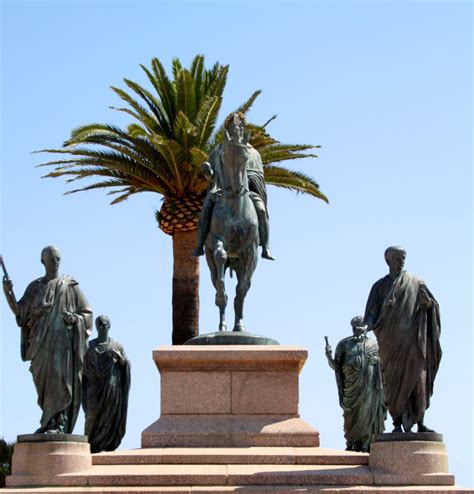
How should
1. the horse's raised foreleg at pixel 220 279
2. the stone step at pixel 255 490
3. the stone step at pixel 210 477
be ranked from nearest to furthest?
the stone step at pixel 255 490, the stone step at pixel 210 477, the horse's raised foreleg at pixel 220 279

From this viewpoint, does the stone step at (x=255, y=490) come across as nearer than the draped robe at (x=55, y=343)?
Yes

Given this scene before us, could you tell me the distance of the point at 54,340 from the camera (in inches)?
591

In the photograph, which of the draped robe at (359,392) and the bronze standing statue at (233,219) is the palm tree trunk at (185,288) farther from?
the bronze standing statue at (233,219)

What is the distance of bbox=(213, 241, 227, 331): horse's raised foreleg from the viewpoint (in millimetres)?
16984

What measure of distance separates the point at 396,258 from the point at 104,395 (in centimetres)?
508

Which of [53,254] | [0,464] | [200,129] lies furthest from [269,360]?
[0,464]

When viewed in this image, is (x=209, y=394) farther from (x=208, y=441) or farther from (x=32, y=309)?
(x=32, y=309)

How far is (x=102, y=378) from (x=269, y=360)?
293cm

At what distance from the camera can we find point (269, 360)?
53.1 feet

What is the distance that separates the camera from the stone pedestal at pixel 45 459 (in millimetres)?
14445

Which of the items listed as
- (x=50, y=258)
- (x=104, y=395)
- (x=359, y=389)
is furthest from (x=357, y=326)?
(x=50, y=258)

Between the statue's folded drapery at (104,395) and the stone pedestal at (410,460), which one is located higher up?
the statue's folded drapery at (104,395)

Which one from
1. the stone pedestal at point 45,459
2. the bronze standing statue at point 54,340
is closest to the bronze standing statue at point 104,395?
the bronze standing statue at point 54,340

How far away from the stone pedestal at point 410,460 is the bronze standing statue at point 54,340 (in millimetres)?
3787
